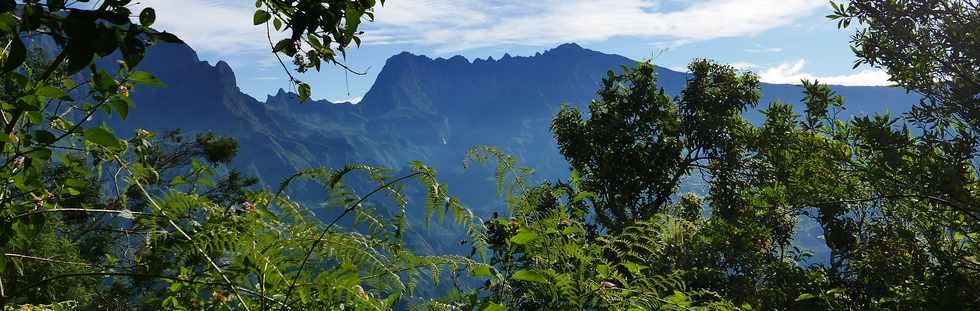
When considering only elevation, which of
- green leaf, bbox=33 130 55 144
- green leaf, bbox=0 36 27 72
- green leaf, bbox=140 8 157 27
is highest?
green leaf, bbox=140 8 157 27

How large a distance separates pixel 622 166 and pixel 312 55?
1114 cm

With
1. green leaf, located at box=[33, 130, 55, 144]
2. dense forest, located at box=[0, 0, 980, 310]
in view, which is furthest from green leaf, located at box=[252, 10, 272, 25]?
green leaf, located at box=[33, 130, 55, 144]

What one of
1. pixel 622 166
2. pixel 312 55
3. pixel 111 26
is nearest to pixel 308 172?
pixel 312 55

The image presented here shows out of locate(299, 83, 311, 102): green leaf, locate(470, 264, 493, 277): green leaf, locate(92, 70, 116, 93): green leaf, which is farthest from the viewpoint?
locate(299, 83, 311, 102): green leaf

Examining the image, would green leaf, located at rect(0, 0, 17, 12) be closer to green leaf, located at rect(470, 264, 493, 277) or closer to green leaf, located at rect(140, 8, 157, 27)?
green leaf, located at rect(140, 8, 157, 27)

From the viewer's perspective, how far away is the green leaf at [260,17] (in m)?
1.86

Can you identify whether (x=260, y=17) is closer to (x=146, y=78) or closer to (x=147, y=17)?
(x=146, y=78)

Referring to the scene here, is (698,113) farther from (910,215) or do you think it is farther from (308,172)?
(308,172)

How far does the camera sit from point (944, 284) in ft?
21.3

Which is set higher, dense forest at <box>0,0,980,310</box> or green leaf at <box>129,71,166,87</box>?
green leaf at <box>129,71,166,87</box>

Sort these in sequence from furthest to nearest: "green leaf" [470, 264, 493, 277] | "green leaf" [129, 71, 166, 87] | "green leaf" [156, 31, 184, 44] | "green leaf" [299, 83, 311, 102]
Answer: "green leaf" [299, 83, 311, 102], "green leaf" [470, 264, 493, 277], "green leaf" [129, 71, 166, 87], "green leaf" [156, 31, 184, 44]

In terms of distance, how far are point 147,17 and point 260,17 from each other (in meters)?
0.70

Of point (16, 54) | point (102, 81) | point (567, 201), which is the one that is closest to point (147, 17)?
point (16, 54)

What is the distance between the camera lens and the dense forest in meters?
1.80
